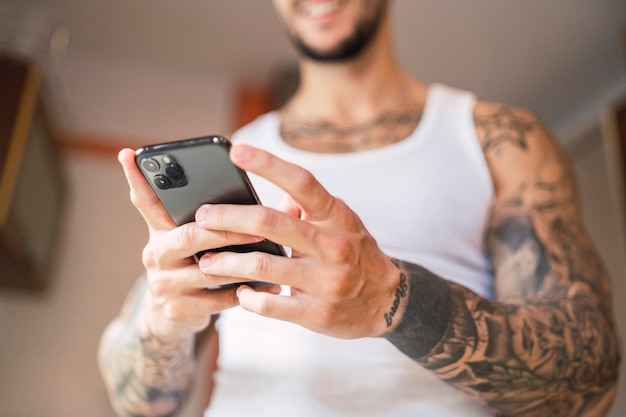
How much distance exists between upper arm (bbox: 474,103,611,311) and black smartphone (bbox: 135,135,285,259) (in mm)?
394

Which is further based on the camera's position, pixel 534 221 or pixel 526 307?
pixel 534 221

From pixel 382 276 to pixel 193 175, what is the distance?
7.0 inches

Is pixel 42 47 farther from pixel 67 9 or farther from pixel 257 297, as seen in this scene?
pixel 257 297

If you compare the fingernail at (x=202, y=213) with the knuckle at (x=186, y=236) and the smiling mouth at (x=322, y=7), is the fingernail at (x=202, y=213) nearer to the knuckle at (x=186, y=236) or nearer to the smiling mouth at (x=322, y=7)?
the knuckle at (x=186, y=236)

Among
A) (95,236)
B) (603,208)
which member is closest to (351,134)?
(95,236)

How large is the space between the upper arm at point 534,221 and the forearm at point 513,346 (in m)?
0.05

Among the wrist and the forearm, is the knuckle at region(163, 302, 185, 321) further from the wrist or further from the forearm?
the forearm

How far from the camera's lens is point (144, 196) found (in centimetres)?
51

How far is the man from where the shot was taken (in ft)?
1.57

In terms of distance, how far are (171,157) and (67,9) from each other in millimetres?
2082

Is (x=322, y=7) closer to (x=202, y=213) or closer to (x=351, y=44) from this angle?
(x=351, y=44)

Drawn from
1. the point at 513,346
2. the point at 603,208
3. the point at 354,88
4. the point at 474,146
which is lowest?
the point at 603,208

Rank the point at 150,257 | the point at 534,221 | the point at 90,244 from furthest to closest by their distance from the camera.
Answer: the point at 90,244 < the point at 534,221 < the point at 150,257

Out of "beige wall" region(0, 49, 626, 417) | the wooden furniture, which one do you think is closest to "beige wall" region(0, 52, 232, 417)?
"beige wall" region(0, 49, 626, 417)
